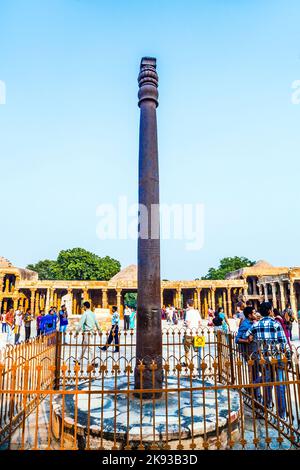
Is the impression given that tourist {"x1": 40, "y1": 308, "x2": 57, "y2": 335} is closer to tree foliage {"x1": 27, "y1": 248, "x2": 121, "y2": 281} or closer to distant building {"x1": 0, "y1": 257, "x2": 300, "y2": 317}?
distant building {"x1": 0, "y1": 257, "x2": 300, "y2": 317}

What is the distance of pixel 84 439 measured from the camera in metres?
3.55

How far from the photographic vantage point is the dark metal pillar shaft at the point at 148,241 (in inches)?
183

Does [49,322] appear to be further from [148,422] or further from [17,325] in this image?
[148,422]

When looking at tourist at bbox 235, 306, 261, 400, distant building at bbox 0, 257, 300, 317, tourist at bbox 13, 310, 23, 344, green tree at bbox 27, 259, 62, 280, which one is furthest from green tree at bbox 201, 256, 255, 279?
tourist at bbox 235, 306, 261, 400

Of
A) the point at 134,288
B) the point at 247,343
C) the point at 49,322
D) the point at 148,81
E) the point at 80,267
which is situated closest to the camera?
the point at 247,343

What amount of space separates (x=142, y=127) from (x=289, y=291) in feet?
100

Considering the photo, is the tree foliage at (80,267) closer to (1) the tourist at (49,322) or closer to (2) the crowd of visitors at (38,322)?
(2) the crowd of visitors at (38,322)

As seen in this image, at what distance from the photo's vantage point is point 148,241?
16.2ft

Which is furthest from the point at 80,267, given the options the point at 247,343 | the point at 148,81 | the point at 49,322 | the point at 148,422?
the point at 148,422

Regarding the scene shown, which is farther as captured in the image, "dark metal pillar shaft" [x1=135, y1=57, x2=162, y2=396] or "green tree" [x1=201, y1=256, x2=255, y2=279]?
"green tree" [x1=201, y1=256, x2=255, y2=279]

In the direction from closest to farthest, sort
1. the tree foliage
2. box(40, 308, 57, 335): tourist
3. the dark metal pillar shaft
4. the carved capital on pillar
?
the dark metal pillar shaft
the carved capital on pillar
box(40, 308, 57, 335): tourist
the tree foliage

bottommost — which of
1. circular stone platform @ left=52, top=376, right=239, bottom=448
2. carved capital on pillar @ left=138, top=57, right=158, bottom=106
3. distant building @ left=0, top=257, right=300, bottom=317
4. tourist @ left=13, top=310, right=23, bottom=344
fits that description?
circular stone platform @ left=52, top=376, right=239, bottom=448

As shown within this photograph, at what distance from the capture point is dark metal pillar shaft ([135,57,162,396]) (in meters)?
4.64

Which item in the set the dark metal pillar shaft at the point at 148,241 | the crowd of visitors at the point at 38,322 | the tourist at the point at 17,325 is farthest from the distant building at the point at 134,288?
the dark metal pillar shaft at the point at 148,241
